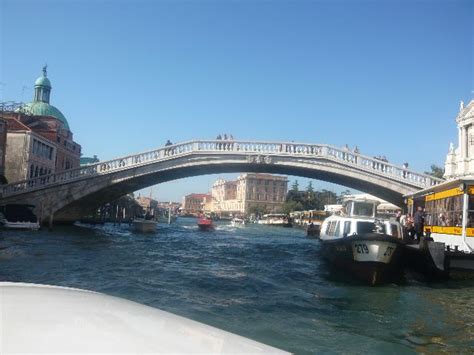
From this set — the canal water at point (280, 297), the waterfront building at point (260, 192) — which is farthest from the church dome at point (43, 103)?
the waterfront building at point (260, 192)

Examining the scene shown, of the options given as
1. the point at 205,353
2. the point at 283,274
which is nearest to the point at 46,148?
the point at 283,274

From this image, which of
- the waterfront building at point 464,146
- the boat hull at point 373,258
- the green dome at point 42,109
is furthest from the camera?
the green dome at point 42,109

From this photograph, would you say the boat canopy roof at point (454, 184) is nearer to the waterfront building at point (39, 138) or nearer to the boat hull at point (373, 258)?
the boat hull at point (373, 258)

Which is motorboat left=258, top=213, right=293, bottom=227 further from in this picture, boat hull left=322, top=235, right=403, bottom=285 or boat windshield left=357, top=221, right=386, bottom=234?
boat hull left=322, top=235, right=403, bottom=285

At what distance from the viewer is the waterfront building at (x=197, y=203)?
118 metres

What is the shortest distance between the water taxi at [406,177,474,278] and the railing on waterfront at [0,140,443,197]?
665 centimetres

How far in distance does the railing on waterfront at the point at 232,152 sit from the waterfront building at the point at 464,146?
5692 millimetres

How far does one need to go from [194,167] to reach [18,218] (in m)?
7.10

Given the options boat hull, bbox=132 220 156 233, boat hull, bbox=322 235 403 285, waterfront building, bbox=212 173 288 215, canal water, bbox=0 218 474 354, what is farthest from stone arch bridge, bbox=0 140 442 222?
waterfront building, bbox=212 173 288 215

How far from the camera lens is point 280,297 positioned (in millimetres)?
6531

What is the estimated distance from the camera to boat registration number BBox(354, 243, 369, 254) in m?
8.41

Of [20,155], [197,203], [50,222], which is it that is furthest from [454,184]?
[197,203]

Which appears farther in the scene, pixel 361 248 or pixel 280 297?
pixel 361 248

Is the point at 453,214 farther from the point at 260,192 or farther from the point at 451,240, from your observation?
the point at 260,192
